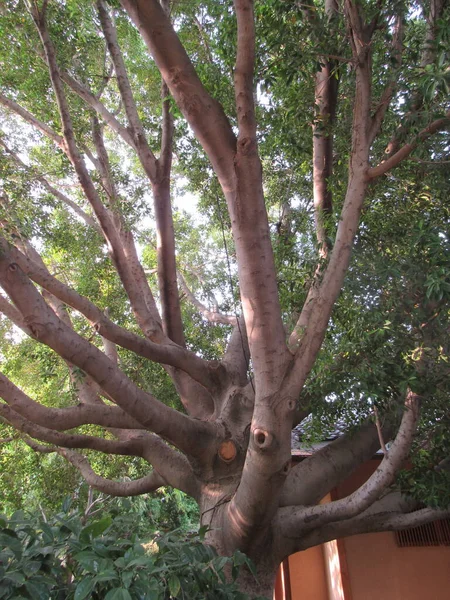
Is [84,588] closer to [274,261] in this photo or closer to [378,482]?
[378,482]

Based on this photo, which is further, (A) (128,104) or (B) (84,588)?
(A) (128,104)

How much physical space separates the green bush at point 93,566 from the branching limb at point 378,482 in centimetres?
153

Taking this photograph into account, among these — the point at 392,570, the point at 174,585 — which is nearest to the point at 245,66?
the point at 174,585

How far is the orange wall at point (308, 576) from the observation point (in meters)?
7.18

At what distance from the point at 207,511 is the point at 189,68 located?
3.65 meters

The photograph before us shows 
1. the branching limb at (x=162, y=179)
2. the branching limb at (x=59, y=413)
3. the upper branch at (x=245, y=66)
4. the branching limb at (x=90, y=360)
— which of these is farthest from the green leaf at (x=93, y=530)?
the branching limb at (x=162, y=179)

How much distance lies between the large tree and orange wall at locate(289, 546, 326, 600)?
13.0 ft

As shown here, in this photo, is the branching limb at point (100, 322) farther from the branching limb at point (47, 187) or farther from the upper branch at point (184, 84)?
the branching limb at point (47, 187)

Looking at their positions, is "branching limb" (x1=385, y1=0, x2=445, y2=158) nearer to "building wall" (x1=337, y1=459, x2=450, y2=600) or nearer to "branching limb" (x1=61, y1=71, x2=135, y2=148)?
"branching limb" (x1=61, y1=71, x2=135, y2=148)

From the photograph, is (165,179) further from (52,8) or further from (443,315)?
(443,315)

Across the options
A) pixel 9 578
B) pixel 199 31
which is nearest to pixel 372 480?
pixel 9 578

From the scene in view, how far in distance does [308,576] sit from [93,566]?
7202mm

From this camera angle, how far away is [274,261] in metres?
3.70

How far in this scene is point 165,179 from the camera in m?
4.72
